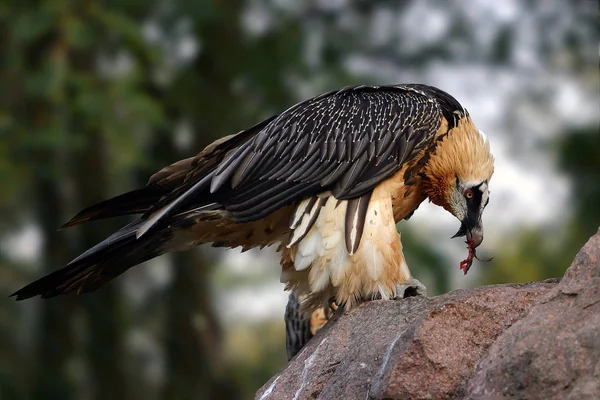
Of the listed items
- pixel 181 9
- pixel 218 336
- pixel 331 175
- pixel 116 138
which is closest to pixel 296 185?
pixel 331 175

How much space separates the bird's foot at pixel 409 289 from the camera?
582 cm

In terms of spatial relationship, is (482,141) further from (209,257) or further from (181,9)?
(209,257)

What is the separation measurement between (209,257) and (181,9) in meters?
3.95

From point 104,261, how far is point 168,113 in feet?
32.1

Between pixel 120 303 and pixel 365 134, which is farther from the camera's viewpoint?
pixel 120 303

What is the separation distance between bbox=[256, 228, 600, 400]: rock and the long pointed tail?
3.88 ft

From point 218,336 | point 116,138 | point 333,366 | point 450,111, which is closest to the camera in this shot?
point 333,366

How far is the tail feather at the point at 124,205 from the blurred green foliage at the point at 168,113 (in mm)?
6323

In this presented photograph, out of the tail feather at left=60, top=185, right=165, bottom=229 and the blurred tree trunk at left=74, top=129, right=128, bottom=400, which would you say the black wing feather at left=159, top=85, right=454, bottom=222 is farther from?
the blurred tree trunk at left=74, top=129, right=128, bottom=400

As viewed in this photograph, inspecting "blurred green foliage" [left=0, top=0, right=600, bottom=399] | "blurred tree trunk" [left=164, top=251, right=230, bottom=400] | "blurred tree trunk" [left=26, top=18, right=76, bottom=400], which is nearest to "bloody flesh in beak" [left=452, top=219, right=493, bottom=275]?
"blurred green foliage" [left=0, top=0, right=600, bottom=399]

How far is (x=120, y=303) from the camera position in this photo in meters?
15.4

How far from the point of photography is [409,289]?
5938 mm

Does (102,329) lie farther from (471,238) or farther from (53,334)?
(471,238)

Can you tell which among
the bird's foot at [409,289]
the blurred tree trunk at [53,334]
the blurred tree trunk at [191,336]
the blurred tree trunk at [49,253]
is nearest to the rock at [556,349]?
the bird's foot at [409,289]
